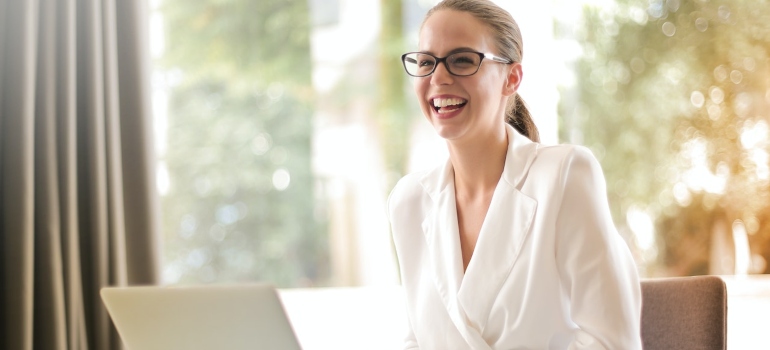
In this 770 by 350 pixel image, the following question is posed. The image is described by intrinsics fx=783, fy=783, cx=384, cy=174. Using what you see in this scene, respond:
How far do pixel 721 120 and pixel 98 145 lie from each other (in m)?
2.19

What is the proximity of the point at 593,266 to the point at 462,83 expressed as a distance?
→ 0.47 meters

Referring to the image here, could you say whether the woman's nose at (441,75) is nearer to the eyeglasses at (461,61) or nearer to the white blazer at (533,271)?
the eyeglasses at (461,61)

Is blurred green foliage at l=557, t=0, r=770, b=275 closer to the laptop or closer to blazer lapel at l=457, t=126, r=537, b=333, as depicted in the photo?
blazer lapel at l=457, t=126, r=537, b=333

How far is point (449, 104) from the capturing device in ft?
5.33

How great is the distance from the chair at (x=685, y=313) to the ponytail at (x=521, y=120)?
1.51ft

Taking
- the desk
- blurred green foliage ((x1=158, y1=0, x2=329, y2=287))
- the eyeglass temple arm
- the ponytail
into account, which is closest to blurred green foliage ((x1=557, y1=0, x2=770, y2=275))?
the desk

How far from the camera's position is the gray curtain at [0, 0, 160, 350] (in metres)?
2.19

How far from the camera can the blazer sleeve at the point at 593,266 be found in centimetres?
135

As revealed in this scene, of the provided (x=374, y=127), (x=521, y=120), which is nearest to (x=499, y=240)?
(x=521, y=120)

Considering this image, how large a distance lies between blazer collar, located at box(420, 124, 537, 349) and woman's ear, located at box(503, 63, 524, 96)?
0.29 feet

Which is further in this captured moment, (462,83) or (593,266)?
(462,83)

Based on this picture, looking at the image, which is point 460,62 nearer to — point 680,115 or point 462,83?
point 462,83

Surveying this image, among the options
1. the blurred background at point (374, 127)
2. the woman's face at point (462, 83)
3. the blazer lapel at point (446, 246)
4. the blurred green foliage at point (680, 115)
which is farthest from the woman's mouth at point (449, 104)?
the blurred green foliage at point (680, 115)

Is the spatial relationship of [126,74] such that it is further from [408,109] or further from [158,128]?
[408,109]
